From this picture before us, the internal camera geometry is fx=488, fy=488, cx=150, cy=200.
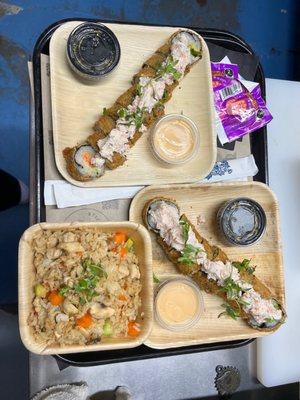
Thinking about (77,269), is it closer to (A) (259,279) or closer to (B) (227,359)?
(A) (259,279)

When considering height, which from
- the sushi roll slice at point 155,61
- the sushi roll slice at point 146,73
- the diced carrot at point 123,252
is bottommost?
the diced carrot at point 123,252

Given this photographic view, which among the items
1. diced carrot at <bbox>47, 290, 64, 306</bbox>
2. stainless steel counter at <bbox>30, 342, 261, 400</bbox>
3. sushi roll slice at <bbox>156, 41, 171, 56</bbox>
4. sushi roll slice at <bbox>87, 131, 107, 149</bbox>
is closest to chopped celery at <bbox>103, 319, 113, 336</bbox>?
diced carrot at <bbox>47, 290, 64, 306</bbox>

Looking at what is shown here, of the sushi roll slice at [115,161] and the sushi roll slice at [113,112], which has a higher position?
the sushi roll slice at [113,112]

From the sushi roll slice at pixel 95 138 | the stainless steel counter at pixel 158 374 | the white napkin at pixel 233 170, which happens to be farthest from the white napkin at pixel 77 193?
the stainless steel counter at pixel 158 374

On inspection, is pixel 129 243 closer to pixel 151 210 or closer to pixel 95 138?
pixel 151 210

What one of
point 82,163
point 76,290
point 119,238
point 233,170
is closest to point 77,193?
point 82,163

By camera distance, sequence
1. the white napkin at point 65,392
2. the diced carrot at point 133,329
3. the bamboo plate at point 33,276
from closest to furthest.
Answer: the bamboo plate at point 33,276, the diced carrot at point 133,329, the white napkin at point 65,392

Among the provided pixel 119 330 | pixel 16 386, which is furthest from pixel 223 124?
pixel 16 386

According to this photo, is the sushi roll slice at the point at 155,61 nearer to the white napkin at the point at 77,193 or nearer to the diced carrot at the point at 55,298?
the white napkin at the point at 77,193
